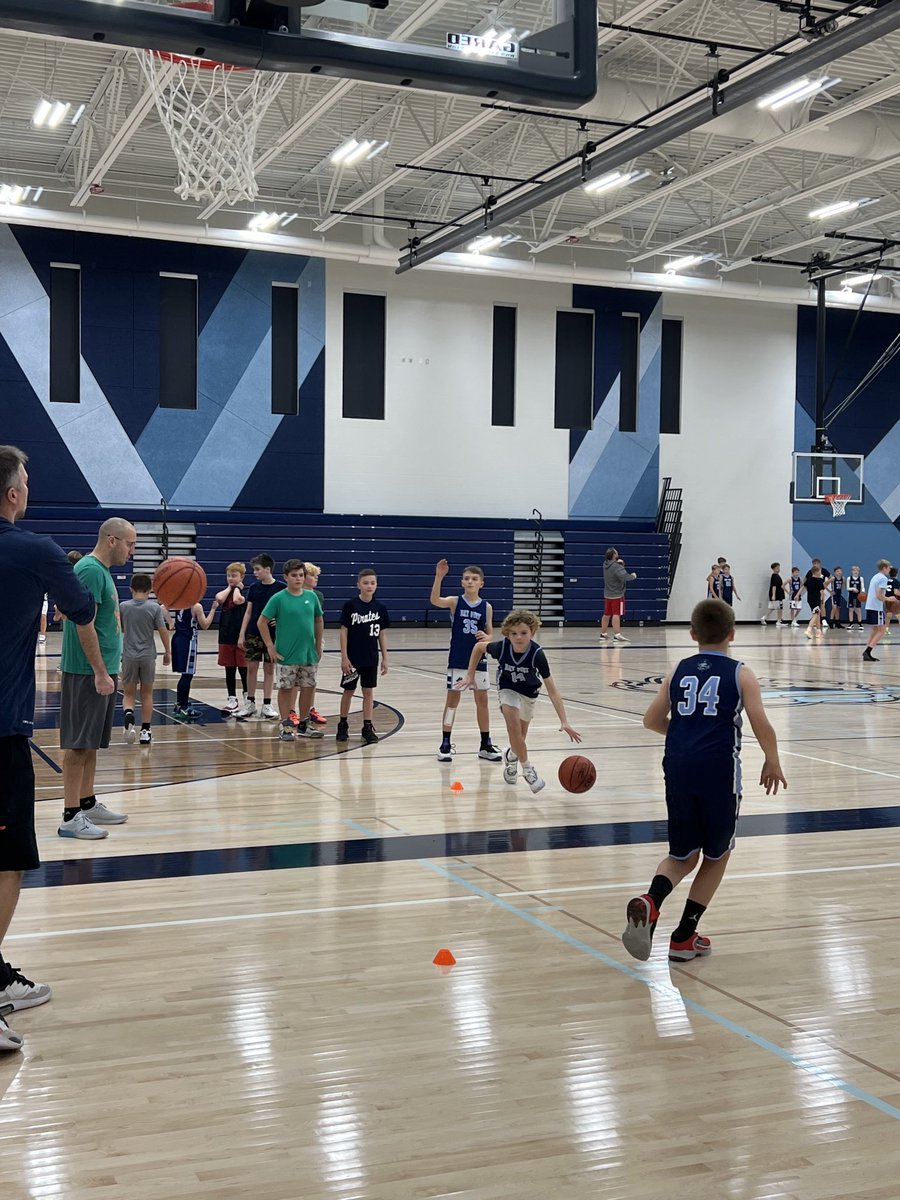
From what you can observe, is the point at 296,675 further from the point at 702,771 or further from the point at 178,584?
the point at 702,771

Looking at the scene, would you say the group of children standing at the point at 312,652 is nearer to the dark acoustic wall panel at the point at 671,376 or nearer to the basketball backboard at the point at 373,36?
the basketball backboard at the point at 373,36

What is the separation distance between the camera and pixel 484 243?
78.8 feet

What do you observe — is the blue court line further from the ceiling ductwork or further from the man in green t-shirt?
the ceiling ductwork

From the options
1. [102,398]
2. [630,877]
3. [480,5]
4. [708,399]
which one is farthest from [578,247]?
[630,877]

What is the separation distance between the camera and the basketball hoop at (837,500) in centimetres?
2683

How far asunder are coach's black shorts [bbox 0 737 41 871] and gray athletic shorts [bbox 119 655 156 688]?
→ 6.19 metres

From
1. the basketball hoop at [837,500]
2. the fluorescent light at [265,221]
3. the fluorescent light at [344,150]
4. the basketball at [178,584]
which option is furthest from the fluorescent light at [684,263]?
the basketball at [178,584]

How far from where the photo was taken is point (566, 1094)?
3508 millimetres

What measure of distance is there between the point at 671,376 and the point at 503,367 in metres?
4.31

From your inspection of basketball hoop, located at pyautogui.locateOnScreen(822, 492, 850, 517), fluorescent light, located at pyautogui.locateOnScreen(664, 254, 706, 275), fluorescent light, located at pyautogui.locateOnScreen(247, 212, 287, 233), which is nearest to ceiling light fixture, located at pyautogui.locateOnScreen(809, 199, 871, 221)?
fluorescent light, located at pyautogui.locateOnScreen(664, 254, 706, 275)

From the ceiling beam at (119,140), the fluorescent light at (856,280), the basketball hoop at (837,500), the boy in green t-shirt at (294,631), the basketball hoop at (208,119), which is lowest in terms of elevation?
the boy in green t-shirt at (294,631)

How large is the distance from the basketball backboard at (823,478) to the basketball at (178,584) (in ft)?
60.8

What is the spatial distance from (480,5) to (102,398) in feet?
59.2

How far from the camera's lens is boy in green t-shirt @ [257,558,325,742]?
404 inches
